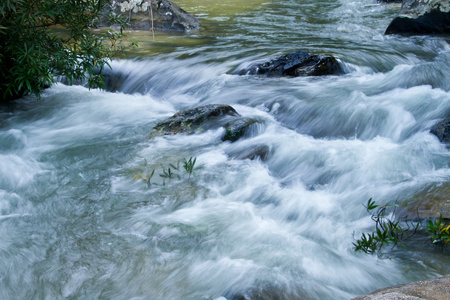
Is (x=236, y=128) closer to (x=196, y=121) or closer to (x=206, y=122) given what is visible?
(x=206, y=122)

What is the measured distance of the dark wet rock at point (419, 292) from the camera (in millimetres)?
1989

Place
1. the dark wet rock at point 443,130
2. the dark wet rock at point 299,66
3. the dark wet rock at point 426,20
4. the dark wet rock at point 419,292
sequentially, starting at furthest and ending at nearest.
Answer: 1. the dark wet rock at point 426,20
2. the dark wet rock at point 299,66
3. the dark wet rock at point 443,130
4. the dark wet rock at point 419,292

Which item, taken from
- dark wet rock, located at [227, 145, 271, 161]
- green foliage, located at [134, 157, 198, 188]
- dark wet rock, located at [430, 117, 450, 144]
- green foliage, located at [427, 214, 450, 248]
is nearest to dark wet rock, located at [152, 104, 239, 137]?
dark wet rock, located at [227, 145, 271, 161]

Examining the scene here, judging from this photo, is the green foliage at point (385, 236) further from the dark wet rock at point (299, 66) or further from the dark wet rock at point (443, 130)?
the dark wet rock at point (299, 66)

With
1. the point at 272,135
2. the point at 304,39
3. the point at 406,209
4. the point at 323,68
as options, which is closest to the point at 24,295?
the point at 406,209

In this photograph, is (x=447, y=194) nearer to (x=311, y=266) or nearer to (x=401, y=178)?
(x=401, y=178)

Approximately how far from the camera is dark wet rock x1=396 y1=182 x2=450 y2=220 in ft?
11.4

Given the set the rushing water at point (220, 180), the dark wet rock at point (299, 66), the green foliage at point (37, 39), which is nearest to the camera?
the rushing water at point (220, 180)

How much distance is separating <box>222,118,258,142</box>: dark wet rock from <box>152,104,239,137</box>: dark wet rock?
0.15 m

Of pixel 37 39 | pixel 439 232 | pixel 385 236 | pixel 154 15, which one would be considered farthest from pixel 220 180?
pixel 154 15

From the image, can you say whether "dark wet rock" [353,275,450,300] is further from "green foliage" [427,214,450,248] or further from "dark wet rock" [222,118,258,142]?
"dark wet rock" [222,118,258,142]

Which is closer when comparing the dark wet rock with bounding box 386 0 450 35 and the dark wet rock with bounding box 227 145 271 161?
the dark wet rock with bounding box 227 145 271 161

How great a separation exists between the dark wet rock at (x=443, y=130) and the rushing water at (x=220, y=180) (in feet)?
0.34

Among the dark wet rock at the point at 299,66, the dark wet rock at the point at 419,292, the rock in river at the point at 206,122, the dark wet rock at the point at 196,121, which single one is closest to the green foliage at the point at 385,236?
the dark wet rock at the point at 419,292
